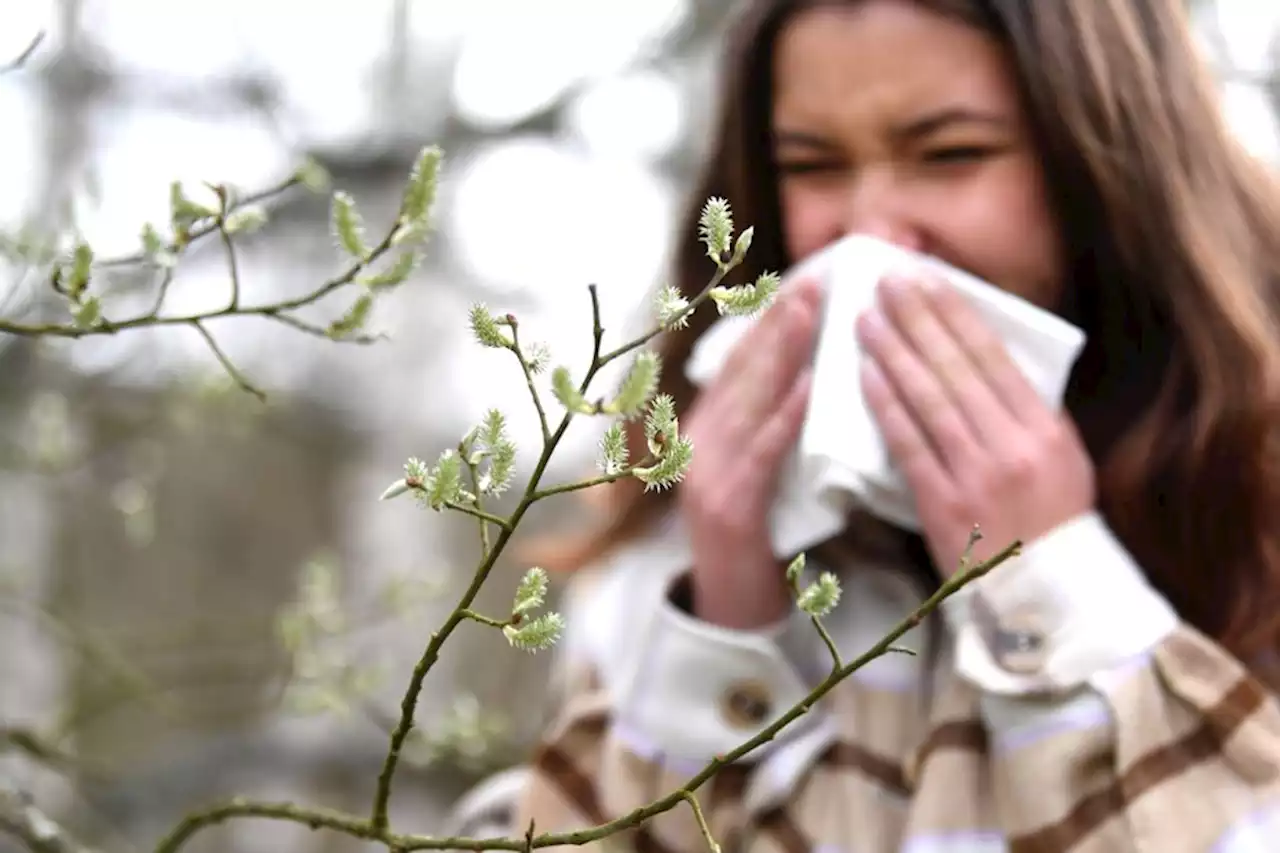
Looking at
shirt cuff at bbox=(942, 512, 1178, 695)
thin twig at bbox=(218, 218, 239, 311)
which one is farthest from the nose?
thin twig at bbox=(218, 218, 239, 311)

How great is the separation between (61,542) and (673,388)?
5.95ft

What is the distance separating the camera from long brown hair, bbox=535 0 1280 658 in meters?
0.54

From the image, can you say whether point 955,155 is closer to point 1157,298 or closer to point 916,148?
point 916,148

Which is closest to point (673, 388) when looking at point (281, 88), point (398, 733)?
point (398, 733)

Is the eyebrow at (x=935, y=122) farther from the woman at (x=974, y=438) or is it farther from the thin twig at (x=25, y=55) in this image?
the thin twig at (x=25, y=55)

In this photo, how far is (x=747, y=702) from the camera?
557 mm

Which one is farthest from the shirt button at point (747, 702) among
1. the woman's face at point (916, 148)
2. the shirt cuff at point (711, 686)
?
the woman's face at point (916, 148)

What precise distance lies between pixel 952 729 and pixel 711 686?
110 millimetres

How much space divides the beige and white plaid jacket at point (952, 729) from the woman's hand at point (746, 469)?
2 centimetres

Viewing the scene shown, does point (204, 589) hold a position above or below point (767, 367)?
above

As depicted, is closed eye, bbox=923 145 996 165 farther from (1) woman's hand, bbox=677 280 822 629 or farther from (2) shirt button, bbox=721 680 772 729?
(2) shirt button, bbox=721 680 772 729

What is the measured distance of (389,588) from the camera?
0.86 metres

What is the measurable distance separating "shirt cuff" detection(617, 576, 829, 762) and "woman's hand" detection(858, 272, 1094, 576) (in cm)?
9

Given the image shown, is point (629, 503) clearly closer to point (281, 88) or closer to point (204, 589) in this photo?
point (281, 88)
